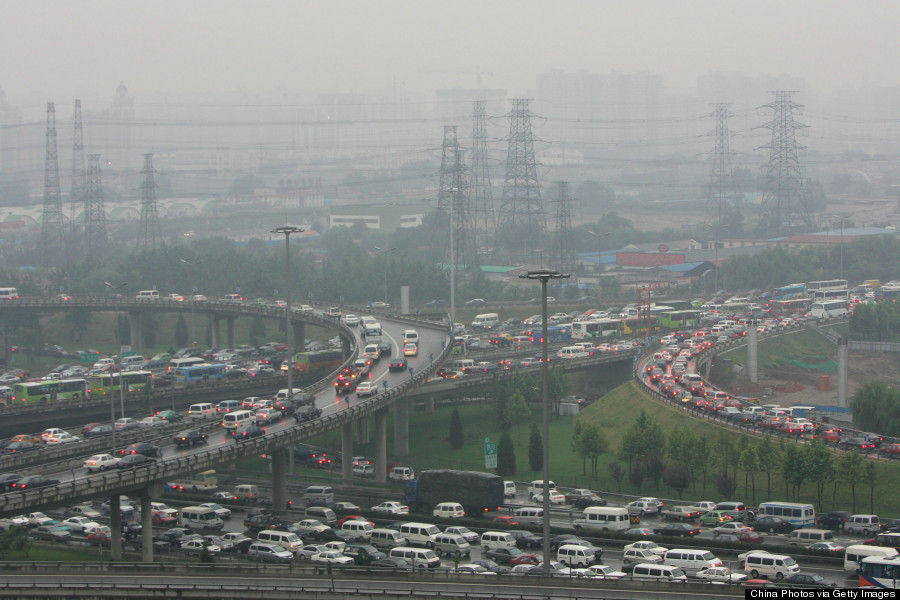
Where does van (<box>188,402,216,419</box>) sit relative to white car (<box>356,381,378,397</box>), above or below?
below

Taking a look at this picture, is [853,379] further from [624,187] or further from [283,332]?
[624,187]

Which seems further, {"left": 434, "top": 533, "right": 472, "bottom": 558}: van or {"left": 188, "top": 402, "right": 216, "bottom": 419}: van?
Result: {"left": 188, "top": 402, "right": 216, "bottom": 419}: van

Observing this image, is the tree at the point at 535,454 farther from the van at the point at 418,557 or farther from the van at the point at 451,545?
the van at the point at 418,557

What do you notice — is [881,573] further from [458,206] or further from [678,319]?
[458,206]

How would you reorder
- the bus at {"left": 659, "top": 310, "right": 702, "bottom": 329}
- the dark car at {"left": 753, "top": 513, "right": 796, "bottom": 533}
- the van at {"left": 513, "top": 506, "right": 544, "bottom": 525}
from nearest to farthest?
the dark car at {"left": 753, "top": 513, "right": 796, "bottom": 533} → the van at {"left": 513, "top": 506, "right": 544, "bottom": 525} → the bus at {"left": 659, "top": 310, "right": 702, "bottom": 329}

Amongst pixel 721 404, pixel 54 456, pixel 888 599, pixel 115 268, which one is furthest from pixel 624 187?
pixel 888 599

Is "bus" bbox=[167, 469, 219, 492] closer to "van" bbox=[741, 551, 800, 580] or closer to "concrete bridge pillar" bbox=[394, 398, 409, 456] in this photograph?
"concrete bridge pillar" bbox=[394, 398, 409, 456]

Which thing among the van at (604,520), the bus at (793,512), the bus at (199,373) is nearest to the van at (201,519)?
the van at (604,520)

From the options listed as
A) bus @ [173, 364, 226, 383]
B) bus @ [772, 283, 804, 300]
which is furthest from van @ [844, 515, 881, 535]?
bus @ [772, 283, 804, 300]
